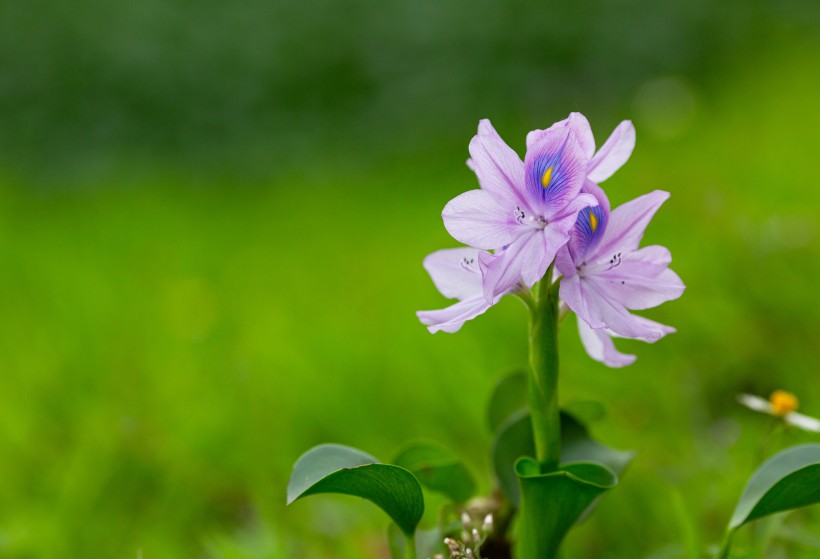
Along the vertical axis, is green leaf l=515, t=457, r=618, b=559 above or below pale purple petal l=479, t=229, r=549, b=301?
below

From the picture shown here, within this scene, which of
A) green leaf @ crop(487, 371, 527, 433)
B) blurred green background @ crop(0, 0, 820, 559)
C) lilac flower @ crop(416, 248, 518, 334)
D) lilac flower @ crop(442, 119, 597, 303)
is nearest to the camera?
lilac flower @ crop(442, 119, 597, 303)

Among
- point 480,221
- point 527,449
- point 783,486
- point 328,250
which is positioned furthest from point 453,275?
point 328,250

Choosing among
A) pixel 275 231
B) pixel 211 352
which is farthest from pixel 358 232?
pixel 211 352

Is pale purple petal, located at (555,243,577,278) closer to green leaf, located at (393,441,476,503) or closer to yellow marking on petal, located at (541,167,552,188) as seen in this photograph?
yellow marking on petal, located at (541,167,552,188)

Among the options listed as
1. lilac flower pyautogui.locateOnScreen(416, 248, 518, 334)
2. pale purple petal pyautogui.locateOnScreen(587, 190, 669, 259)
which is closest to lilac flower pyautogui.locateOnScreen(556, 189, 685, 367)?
pale purple petal pyautogui.locateOnScreen(587, 190, 669, 259)

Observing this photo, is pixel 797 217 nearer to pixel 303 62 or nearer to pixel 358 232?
pixel 358 232
